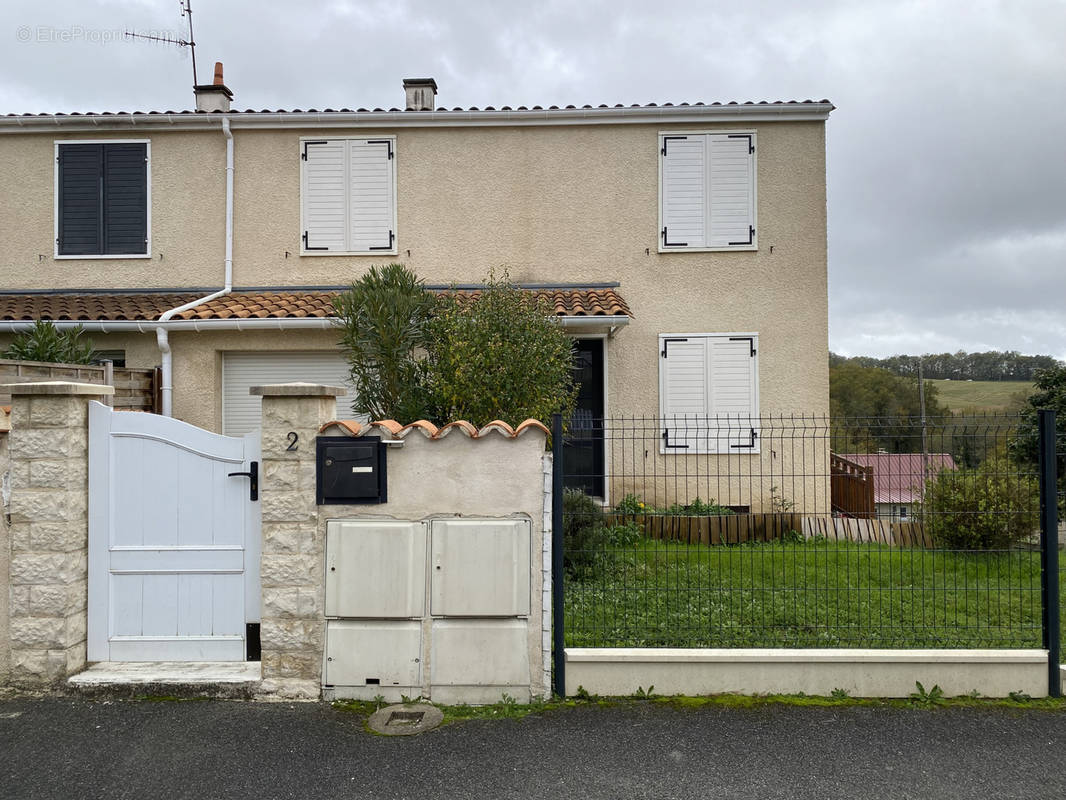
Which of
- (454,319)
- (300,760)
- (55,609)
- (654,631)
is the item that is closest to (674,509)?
(654,631)

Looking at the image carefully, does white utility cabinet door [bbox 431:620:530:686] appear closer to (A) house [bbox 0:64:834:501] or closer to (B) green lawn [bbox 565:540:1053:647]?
(B) green lawn [bbox 565:540:1053:647]

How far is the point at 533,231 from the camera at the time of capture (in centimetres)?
1048

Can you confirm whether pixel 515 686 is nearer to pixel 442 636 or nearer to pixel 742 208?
pixel 442 636

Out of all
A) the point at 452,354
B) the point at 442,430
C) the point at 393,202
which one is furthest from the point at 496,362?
the point at 393,202

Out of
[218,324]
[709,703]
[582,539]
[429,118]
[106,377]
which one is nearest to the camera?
[709,703]

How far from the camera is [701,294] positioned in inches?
405

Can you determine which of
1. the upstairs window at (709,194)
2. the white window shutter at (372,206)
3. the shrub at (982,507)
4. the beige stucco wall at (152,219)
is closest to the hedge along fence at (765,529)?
the shrub at (982,507)

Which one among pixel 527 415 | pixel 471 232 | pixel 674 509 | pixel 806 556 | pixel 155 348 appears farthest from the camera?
pixel 471 232

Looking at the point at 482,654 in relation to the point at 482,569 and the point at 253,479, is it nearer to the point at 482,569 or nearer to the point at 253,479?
the point at 482,569

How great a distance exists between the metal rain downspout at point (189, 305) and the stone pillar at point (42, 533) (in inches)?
154

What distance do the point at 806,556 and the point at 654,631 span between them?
1.14 metres

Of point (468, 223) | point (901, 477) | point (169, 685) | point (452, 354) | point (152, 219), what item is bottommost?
point (169, 685)

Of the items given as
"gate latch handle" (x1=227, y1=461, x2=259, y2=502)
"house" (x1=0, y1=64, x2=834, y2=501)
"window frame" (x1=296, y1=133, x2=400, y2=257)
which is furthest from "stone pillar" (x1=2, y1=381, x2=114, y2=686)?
"window frame" (x1=296, y1=133, x2=400, y2=257)

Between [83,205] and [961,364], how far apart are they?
23.7 meters
